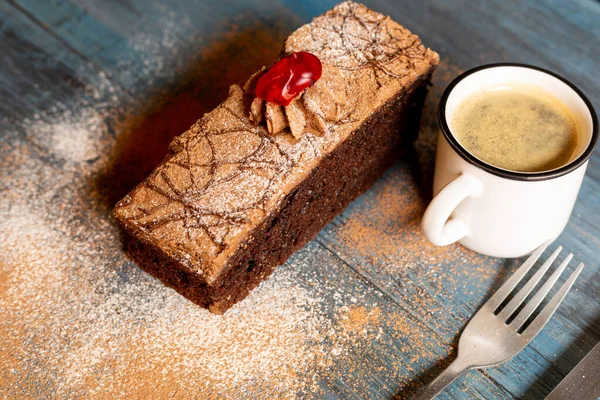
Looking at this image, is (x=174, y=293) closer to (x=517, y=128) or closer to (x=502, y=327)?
(x=502, y=327)

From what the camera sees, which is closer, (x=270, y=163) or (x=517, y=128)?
(x=270, y=163)

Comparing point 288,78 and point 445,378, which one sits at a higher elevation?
point 288,78

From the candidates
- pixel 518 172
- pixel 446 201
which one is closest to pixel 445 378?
pixel 446 201

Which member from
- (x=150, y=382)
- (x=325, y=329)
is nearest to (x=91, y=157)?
(x=150, y=382)

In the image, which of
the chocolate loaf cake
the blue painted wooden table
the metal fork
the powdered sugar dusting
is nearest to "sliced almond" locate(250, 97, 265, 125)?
the chocolate loaf cake

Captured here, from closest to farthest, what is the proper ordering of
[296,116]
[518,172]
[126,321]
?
[518,172]
[296,116]
[126,321]

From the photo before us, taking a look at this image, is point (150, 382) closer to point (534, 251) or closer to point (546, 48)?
point (534, 251)
